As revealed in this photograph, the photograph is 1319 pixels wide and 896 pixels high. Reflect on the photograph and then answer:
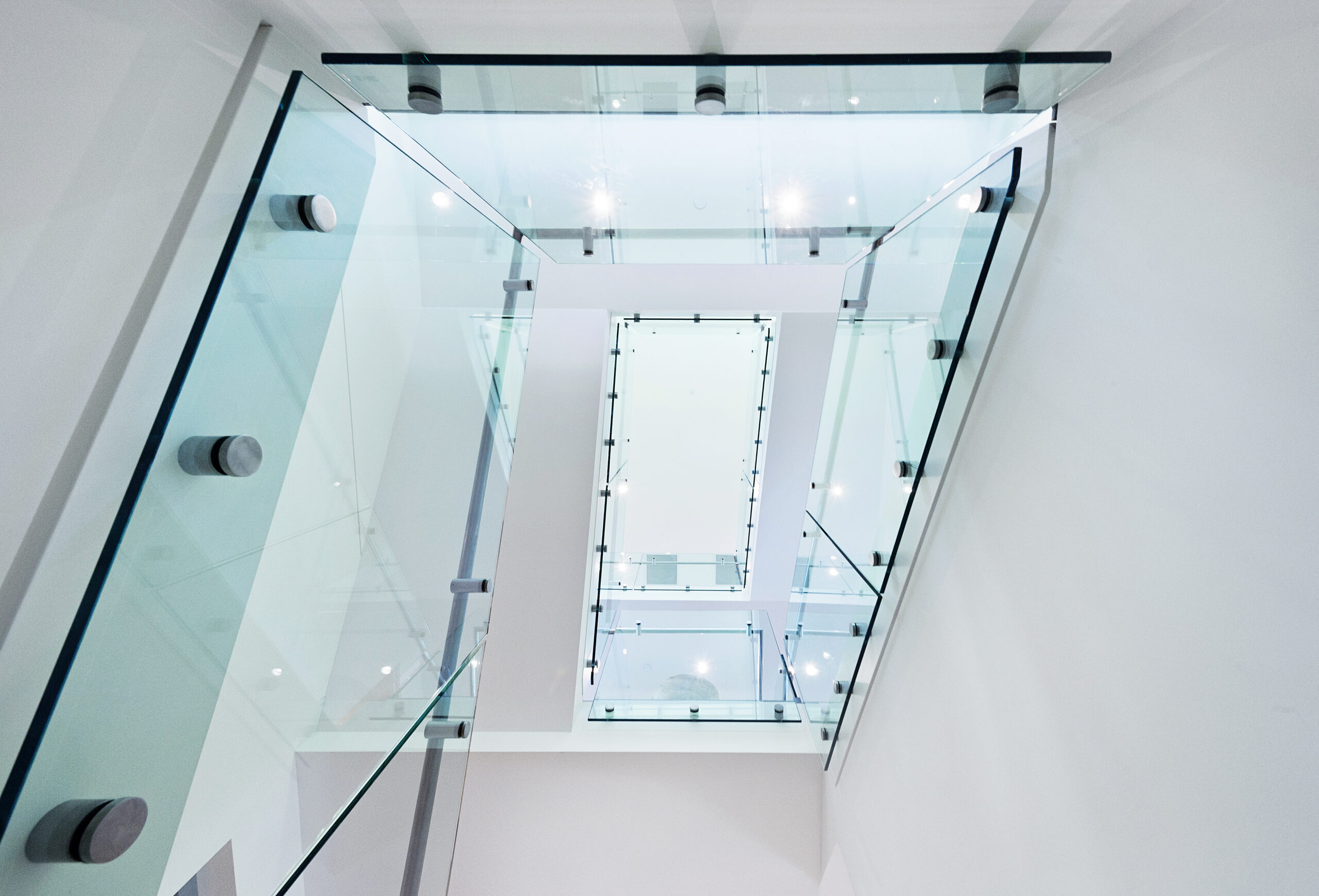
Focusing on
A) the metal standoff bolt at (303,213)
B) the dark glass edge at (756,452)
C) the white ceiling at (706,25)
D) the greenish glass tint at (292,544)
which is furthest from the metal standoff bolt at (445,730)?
the dark glass edge at (756,452)

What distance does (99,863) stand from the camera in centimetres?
79

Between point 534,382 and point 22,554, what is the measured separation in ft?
10.8

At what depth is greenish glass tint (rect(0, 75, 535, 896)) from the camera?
33.5 inches

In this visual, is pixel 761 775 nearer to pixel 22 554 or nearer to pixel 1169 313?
pixel 1169 313

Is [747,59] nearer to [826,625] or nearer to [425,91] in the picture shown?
[425,91]

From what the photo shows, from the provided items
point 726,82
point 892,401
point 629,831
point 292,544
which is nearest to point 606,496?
point 629,831

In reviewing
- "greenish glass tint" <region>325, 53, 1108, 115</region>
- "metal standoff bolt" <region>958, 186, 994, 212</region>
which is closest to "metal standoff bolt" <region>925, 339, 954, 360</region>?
"metal standoff bolt" <region>958, 186, 994, 212</region>

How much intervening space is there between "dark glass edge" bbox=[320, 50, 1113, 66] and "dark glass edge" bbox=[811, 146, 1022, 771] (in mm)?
353

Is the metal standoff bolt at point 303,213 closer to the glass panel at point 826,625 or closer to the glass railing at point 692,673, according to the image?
the glass panel at point 826,625

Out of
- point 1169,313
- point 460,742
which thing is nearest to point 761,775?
point 460,742

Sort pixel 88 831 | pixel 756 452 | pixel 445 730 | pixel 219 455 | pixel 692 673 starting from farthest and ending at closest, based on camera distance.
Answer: pixel 756 452 → pixel 692 673 → pixel 445 730 → pixel 219 455 → pixel 88 831

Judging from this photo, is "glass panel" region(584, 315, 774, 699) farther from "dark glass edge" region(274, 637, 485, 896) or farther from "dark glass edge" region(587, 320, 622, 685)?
"dark glass edge" region(274, 637, 485, 896)

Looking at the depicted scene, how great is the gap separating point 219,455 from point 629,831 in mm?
3986

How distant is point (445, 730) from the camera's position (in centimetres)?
178
